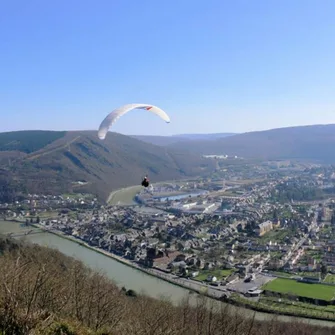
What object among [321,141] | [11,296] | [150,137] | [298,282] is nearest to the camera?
[11,296]

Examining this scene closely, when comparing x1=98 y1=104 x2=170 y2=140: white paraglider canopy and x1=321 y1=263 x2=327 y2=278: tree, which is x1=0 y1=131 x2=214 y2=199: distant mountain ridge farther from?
x1=98 y1=104 x2=170 y2=140: white paraglider canopy

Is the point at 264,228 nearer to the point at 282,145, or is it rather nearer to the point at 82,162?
the point at 82,162

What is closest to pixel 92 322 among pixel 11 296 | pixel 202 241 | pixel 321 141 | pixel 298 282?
pixel 11 296

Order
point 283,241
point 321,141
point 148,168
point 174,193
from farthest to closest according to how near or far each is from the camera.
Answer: point 321,141, point 148,168, point 174,193, point 283,241

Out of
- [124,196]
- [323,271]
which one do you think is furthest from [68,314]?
[124,196]

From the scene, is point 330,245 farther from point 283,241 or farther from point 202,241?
point 202,241

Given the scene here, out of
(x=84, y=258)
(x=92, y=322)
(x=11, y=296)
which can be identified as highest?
(x=11, y=296)
